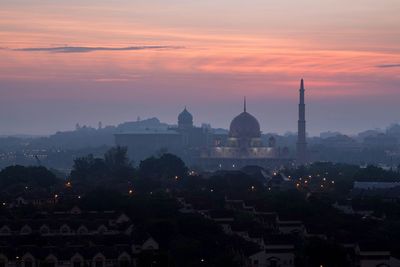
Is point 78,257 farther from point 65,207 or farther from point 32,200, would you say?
point 32,200

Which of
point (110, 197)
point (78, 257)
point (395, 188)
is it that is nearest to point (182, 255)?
point (78, 257)

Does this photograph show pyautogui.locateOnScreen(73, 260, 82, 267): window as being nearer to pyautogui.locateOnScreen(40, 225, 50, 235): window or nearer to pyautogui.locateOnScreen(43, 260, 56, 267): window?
pyautogui.locateOnScreen(43, 260, 56, 267): window

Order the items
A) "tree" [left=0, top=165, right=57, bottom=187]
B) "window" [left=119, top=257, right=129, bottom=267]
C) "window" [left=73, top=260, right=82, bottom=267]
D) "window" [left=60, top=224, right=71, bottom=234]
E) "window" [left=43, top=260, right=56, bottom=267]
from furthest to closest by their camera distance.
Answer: "tree" [left=0, top=165, right=57, bottom=187] < "window" [left=60, top=224, right=71, bottom=234] < "window" [left=73, top=260, right=82, bottom=267] < "window" [left=119, top=257, right=129, bottom=267] < "window" [left=43, top=260, right=56, bottom=267]

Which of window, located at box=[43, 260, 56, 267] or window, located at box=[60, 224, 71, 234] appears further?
window, located at box=[60, 224, 71, 234]

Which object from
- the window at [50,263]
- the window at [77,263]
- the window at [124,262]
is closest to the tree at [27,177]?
the window at [124,262]

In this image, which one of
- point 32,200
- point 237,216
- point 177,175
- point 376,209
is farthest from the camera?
point 177,175

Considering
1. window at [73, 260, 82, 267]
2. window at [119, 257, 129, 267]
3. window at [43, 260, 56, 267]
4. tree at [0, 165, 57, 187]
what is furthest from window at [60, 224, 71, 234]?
tree at [0, 165, 57, 187]

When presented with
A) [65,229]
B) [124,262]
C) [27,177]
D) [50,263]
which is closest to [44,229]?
[65,229]

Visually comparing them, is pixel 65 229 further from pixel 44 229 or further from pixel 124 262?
pixel 124 262

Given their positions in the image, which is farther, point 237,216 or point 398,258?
point 237,216

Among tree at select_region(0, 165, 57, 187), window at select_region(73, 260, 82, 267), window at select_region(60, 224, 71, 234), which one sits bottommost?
window at select_region(73, 260, 82, 267)

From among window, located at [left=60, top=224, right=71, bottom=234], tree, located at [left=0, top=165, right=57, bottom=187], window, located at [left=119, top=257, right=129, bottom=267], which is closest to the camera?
window, located at [left=119, top=257, right=129, bottom=267]
